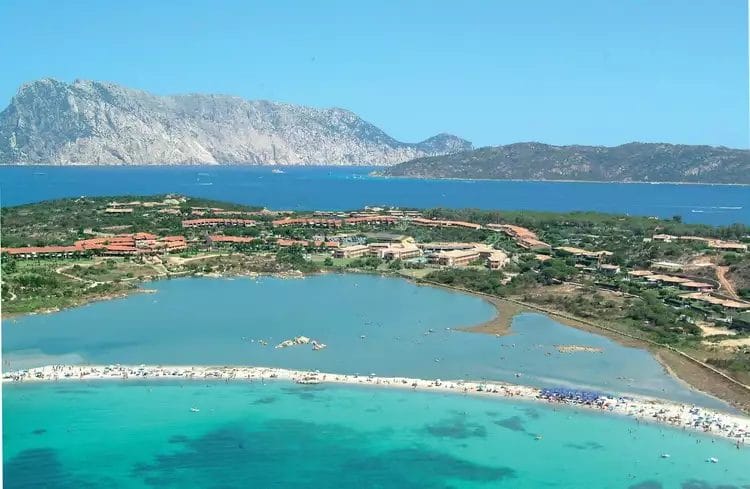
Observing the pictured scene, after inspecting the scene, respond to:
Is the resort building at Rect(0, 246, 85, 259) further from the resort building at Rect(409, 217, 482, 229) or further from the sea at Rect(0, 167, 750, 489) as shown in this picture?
the resort building at Rect(409, 217, 482, 229)

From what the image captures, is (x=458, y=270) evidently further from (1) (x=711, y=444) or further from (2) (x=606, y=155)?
(2) (x=606, y=155)

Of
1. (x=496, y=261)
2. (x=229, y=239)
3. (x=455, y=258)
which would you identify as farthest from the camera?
(x=229, y=239)

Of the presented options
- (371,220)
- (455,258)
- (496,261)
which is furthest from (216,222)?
(496,261)

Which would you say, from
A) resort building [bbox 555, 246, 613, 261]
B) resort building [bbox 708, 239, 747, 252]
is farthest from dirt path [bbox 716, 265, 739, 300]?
resort building [bbox 555, 246, 613, 261]

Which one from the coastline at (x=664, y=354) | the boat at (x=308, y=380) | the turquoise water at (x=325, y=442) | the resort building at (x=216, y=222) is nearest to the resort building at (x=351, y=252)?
the resort building at (x=216, y=222)

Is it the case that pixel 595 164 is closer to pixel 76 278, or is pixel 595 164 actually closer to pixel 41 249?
pixel 41 249

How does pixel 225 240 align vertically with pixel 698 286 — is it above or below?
above
